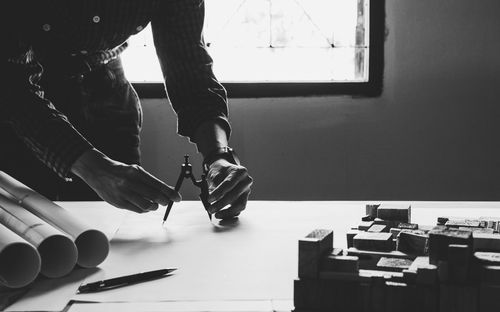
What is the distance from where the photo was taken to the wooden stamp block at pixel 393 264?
73 cm

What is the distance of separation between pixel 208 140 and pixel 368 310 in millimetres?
1005

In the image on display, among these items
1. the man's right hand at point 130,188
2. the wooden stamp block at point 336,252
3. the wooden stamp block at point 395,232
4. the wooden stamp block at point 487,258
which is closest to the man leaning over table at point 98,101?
the man's right hand at point 130,188

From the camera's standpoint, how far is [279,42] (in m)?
2.93

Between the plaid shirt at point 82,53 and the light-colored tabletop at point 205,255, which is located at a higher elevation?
the plaid shirt at point 82,53

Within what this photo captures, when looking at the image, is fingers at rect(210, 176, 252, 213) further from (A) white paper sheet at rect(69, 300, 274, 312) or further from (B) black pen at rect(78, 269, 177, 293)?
(A) white paper sheet at rect(69, 300, 274, 312)

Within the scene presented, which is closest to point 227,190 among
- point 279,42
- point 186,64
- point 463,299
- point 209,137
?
point 209,137

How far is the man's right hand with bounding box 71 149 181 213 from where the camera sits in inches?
50.1

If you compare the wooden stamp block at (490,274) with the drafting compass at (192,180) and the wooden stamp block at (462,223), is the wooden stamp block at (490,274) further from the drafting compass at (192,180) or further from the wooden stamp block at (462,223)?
the drafting compass at (192,180)

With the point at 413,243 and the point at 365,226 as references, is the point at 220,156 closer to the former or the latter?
the point at 365,226

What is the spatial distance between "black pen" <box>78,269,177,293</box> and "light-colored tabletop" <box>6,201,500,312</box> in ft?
0.04

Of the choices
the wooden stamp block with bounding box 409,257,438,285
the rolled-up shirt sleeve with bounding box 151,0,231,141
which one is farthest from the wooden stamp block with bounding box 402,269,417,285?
the rolled-up shirt sleeve with bounding box 151,0,231,141

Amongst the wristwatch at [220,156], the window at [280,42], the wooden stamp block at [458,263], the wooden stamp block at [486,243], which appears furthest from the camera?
the window at [280,42]

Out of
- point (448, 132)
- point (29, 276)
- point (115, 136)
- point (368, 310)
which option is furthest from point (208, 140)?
point (448, 132)

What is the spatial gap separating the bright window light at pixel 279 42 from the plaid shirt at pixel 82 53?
1.07m
